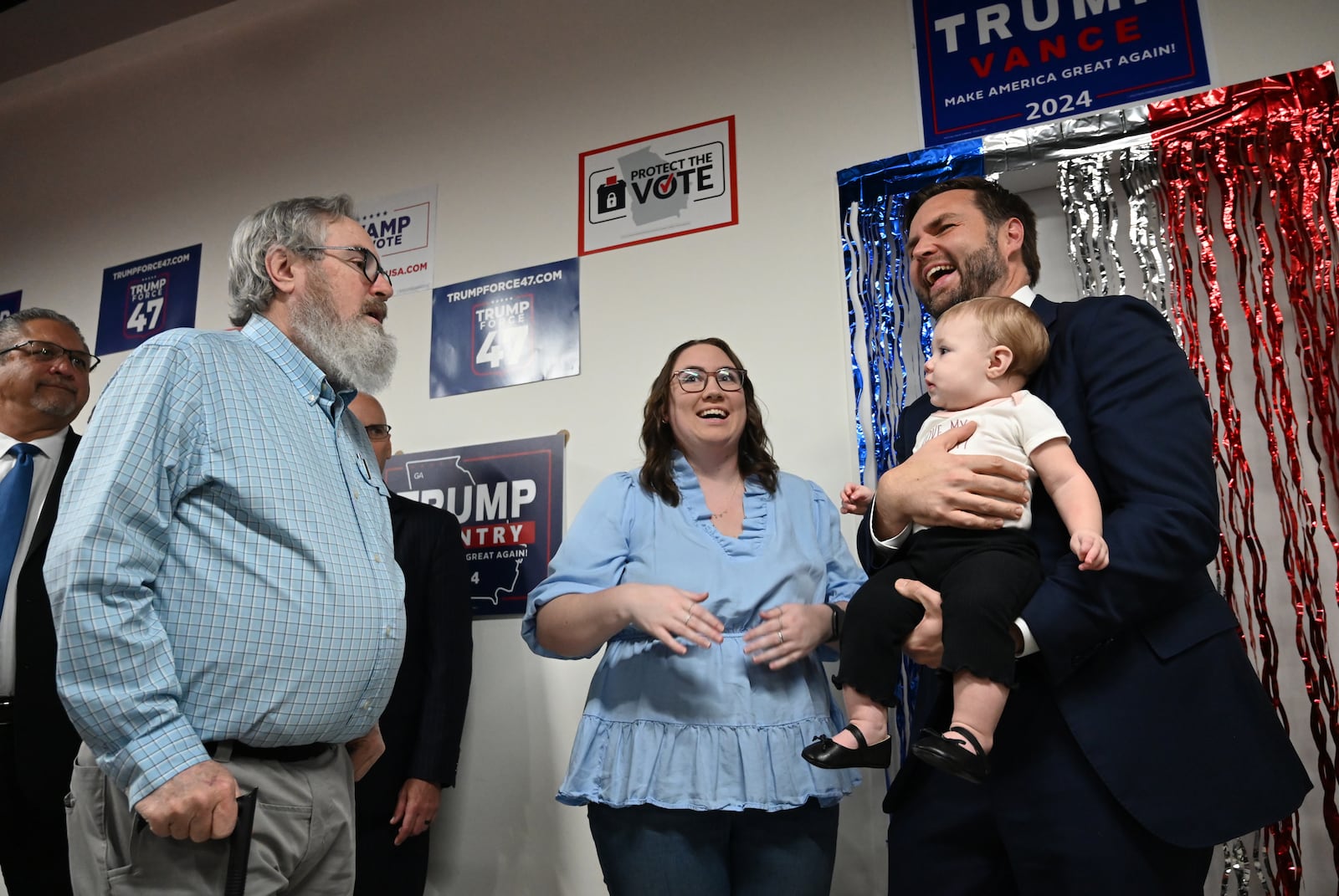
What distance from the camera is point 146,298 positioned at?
12.5 feet

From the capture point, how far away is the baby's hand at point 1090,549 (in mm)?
1214

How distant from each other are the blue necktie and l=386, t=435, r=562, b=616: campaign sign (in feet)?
3.71

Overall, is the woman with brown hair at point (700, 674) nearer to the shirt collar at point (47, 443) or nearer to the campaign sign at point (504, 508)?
the campaign sign at point (504, 508)

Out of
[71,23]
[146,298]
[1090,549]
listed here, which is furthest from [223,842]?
[71,23]

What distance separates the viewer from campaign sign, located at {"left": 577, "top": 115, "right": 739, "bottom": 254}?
2.85m

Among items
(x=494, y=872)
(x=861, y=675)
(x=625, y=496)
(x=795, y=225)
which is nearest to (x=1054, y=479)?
(x=861, y=675)

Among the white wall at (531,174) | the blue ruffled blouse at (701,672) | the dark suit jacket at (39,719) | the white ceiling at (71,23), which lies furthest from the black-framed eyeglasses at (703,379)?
the white ceiling at (71,23)

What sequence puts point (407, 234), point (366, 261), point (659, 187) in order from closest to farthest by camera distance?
point (366, 261), point (659, 187), point (407, 234)

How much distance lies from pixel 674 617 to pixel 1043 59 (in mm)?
1943

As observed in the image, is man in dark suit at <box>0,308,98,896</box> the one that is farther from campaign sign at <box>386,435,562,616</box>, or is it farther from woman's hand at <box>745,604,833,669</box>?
woman's hand at <box>745,604,833,669</box>

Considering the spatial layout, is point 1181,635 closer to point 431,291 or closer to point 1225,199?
point 1225,199

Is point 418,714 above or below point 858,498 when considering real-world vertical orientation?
below

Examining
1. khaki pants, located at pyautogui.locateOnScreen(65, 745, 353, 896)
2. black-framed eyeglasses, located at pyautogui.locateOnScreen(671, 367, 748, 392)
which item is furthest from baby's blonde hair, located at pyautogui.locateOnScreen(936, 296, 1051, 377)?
khaki pants, located at pyautogui.locateOnScreen(65, 745, 353, 896)

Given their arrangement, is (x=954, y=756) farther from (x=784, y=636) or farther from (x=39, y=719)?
(x=39, y=719)
